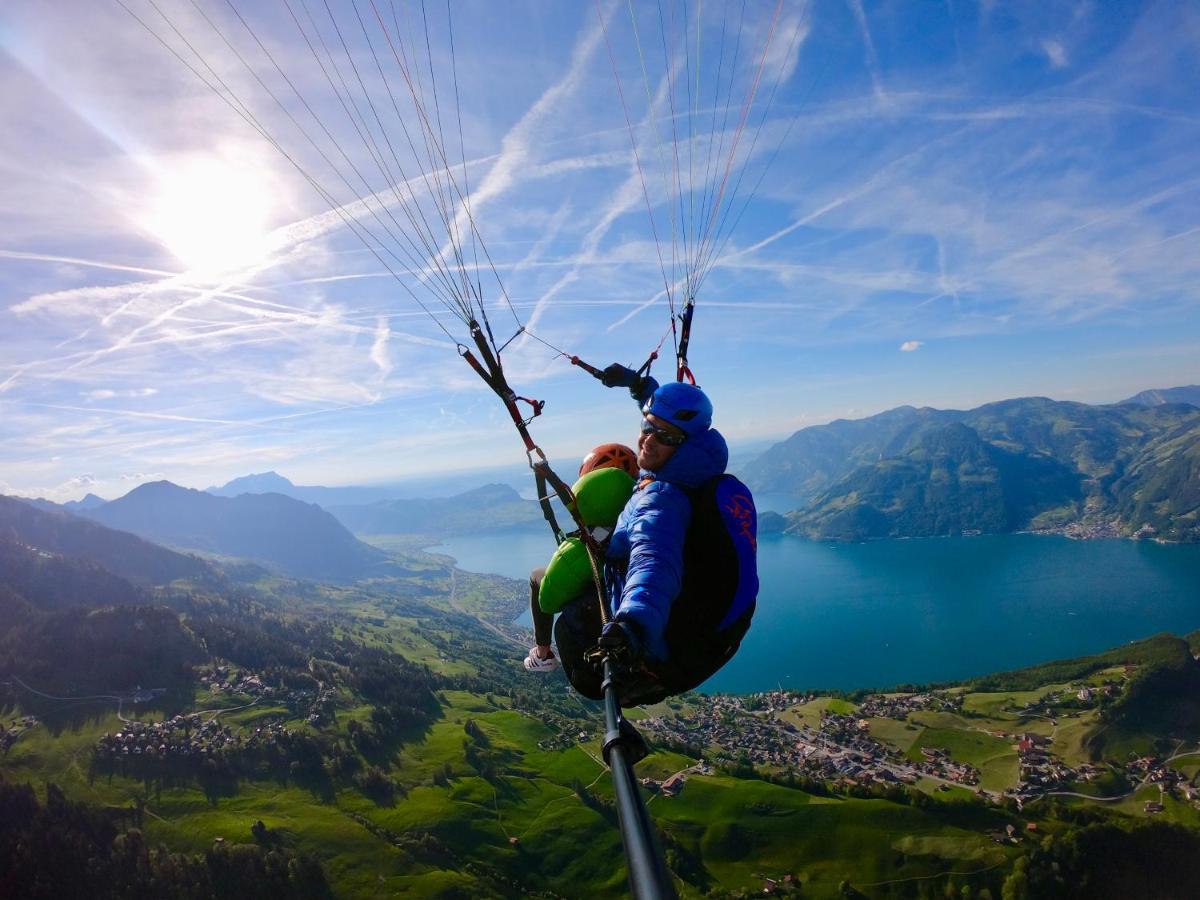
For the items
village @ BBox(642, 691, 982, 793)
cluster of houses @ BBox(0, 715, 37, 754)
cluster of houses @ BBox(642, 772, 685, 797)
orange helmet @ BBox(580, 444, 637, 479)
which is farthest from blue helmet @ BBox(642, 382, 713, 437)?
cluster of houses @ BBox(0, 715, 37, 754)

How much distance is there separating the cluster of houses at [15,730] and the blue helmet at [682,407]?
138m

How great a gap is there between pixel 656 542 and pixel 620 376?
5.38 metres

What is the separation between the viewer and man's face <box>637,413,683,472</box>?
560cm

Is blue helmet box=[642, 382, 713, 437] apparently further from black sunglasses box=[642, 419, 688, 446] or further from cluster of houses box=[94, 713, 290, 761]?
cluster of houses box=[94, 713, 290, 761]

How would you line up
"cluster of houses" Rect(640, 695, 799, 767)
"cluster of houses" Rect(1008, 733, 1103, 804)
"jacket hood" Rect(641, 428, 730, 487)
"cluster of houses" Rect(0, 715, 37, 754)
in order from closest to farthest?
"jacket hood" Rect(641, 428, 730, 487) < "cluster of houses" Rect(1008, 733, 1103, 804) < "cluster of houses" Rect(640, 695, 799, 767) < "cluster of houses" Rect(0, 715, 37, 754)

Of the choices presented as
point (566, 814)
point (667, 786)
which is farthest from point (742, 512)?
point (566, 814)

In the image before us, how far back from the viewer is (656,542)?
4641 millimetres

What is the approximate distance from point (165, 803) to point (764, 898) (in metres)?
81.0

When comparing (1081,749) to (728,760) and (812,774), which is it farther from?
(728,760)

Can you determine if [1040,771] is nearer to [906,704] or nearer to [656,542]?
[906,704]

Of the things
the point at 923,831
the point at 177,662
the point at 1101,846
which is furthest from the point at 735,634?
the point at 177,662

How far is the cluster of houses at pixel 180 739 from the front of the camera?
302 ft

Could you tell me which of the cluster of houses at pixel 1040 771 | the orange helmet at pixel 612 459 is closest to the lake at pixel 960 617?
the cluster of houses at pixel 1040 771

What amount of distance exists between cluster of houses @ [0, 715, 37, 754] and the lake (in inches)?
5012
